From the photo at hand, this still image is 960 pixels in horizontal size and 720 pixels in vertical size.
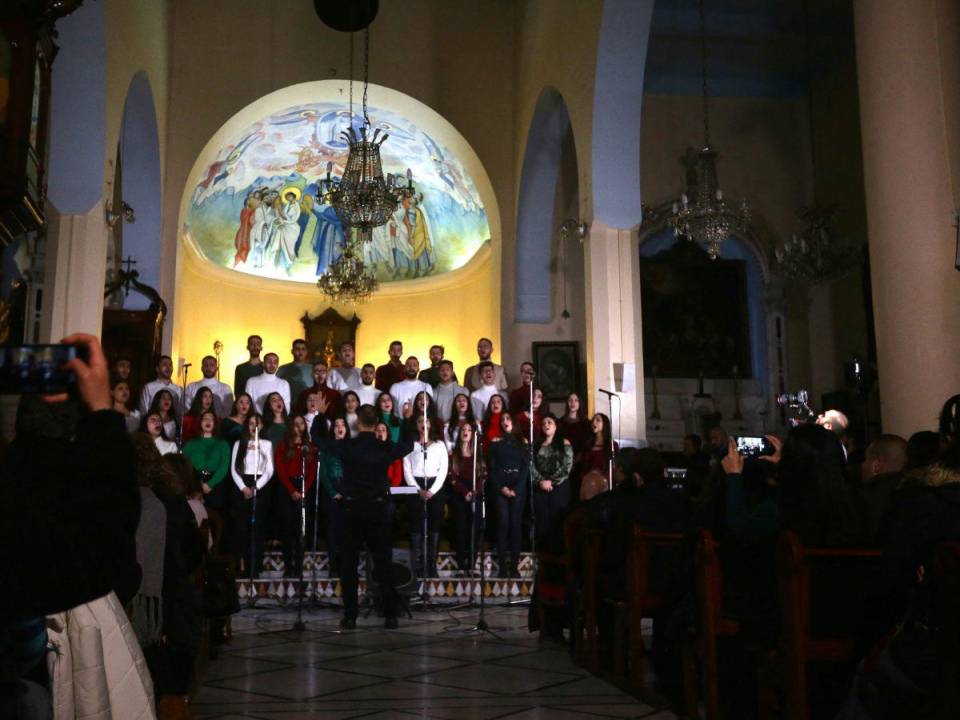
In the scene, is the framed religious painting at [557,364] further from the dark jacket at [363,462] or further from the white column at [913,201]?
the white column at [913,201]

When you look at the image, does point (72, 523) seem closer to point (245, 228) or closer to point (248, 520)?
point (248, 520)

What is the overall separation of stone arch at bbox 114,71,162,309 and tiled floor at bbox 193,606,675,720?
7.88 metres

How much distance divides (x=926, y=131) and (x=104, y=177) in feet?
27.0

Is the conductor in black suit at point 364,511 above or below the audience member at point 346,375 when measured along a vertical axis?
below

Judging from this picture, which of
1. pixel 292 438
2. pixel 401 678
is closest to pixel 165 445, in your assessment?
pixel 292 438

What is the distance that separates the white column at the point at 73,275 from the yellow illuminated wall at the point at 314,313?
7117 millimetres

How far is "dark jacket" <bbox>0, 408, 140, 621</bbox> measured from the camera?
68.1 inches

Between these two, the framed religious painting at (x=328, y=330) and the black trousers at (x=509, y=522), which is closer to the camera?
the black trousers at (x=509, y=522)

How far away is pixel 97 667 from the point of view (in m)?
3.04

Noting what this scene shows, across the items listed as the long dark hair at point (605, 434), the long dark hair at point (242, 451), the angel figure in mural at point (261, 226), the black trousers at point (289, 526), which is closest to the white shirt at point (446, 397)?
the long dark hair at point (605, 434)

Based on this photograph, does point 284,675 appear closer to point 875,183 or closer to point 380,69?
point 875,183

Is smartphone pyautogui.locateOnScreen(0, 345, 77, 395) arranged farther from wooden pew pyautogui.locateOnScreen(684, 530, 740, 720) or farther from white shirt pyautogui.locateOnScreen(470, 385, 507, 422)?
white shirt pyautogui.locateOnScreen(470, 385, 507, 422)

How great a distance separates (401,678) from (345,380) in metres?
7.54

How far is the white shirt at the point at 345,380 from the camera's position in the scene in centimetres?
1301
